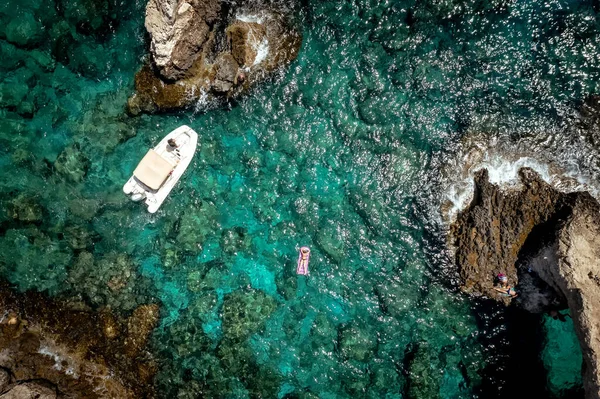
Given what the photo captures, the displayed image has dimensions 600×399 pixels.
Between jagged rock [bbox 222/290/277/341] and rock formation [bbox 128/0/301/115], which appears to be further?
jagged rock [bbox 222/290/277/341]

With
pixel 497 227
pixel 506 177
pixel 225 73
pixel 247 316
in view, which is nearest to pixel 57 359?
pixel 247 316

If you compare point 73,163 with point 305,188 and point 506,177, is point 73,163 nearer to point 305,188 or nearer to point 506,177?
point 305,188

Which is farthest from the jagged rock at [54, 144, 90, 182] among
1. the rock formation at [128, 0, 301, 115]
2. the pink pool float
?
the pink pool float

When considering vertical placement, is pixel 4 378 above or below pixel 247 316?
below

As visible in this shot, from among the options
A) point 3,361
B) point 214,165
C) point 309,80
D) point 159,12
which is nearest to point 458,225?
point 309,80

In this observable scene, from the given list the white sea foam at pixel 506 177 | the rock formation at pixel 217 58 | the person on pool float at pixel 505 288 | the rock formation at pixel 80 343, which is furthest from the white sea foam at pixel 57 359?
the person on pool float at pixel 505 288

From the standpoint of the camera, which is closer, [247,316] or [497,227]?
[497,227]

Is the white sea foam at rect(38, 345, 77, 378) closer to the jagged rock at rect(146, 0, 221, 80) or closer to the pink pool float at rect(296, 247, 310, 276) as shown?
the pink pool float at rect(296, 247, 310, 276)
